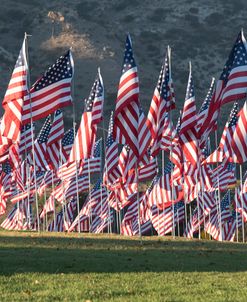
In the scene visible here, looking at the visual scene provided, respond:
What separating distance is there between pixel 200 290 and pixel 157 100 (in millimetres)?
18514

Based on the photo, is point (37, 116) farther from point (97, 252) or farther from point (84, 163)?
point (84, 163)

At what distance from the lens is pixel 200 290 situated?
1578 cm

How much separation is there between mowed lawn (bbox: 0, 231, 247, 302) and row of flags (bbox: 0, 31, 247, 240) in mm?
4215

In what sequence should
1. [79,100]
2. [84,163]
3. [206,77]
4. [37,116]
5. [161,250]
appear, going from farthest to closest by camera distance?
[206,77] < [79,100] < [84,163] < [37,116] < [161,250]

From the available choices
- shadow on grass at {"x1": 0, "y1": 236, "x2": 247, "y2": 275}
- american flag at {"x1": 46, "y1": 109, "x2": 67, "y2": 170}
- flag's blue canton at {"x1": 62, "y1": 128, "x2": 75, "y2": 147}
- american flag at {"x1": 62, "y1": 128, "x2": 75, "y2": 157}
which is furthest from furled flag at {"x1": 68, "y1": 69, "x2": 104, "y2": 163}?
shadow on grass at {"x1": 0, "y1": 236, "x2": 247, "y2": 275}

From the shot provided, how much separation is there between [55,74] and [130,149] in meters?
6.49

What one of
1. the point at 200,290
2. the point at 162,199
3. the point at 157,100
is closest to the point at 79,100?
the point at 162,199

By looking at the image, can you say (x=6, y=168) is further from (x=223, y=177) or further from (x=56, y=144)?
(x=223, y=177)

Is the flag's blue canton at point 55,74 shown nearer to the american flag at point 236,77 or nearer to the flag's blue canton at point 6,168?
the american flag at point 236,77

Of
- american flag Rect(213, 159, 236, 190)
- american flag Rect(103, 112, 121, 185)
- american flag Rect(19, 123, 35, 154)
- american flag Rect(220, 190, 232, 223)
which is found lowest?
→ american flag Rect(220, 190, 232, 223)

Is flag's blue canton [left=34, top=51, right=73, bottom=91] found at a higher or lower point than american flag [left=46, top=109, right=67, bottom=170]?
higher

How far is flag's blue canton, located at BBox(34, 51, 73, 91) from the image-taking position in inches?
1277

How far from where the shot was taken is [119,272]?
1861cm

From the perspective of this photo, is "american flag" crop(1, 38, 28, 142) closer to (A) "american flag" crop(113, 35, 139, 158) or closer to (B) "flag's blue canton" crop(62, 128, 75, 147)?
(A) "american flag" crop(113, 35, 139, 158)
